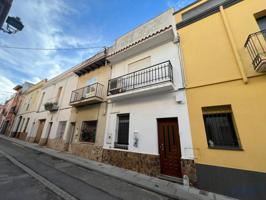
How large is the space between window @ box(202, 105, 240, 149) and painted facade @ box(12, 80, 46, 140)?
19.1 metres

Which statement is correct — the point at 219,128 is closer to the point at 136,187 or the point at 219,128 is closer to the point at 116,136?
the point at 136,187

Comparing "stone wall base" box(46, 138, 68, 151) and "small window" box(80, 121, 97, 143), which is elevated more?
"small window" box(80, 121, 97, 143)

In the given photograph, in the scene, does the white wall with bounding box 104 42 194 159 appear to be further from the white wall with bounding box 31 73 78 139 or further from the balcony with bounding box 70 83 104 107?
the white wall with bounding box 31 73 78 139

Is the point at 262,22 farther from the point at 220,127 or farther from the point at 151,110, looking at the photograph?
the point at 151,110

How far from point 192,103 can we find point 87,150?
7.07m

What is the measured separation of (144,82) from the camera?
6.82 meters

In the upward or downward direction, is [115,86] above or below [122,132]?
above

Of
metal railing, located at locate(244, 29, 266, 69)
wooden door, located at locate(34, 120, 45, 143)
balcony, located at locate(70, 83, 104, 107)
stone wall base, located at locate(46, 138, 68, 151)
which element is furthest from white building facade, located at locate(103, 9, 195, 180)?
wooden door, located at locate(34, 120, 45, 143)

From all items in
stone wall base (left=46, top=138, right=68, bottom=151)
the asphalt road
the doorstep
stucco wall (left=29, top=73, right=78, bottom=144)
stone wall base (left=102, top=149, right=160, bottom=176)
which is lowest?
the asphalt road

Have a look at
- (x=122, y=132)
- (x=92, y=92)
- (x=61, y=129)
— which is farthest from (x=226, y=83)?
(x=61, y=129)

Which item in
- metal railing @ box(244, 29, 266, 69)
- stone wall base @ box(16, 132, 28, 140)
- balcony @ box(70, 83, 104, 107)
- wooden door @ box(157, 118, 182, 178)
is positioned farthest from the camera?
stone wall base @ box(16, 132, 28, 140)

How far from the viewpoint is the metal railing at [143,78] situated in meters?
6.09

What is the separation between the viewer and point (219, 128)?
466 cm

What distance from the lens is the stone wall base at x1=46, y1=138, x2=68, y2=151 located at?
9918 mm
